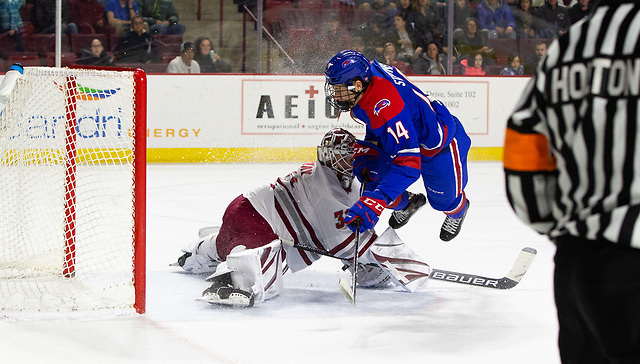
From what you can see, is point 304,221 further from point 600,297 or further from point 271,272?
point 600,297

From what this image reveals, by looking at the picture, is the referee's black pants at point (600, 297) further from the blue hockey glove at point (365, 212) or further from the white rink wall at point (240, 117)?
the white rink wall at point (240, 117)

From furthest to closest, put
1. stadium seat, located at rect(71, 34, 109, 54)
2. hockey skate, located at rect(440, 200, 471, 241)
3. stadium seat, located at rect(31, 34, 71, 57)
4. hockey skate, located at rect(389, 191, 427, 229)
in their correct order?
stadium seat, located at rect(71, 34, 109, 54) → stadium seat, located at rect(31, 34, 71, 57) → hockey skate, located at rect(440, 200, 471, 241) → hockey skate, located at rect(389, 191, 427, 229)

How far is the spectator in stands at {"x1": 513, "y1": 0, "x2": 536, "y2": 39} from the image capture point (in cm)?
814

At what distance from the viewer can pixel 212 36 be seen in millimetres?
7656

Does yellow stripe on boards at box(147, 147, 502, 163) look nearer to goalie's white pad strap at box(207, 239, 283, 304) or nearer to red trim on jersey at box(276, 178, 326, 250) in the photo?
red trim on jersey at box(276, 178, 326, 250)

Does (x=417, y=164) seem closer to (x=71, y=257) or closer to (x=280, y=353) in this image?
(x=280, y=353)

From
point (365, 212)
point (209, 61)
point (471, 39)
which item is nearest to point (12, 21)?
point (209, 61)

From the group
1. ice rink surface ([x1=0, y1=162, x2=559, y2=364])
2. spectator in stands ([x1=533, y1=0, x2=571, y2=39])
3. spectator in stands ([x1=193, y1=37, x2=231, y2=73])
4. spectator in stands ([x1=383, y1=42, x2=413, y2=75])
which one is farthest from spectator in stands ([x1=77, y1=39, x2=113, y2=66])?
spectator in stands ([x1=533, y1=0, x2=571, y2=39])

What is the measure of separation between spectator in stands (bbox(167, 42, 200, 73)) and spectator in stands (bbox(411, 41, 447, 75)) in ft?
7.19

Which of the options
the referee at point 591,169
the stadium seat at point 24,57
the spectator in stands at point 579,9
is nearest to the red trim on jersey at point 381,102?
the referee at point 591,169

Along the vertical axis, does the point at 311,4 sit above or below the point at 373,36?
above

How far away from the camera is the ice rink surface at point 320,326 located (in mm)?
2256

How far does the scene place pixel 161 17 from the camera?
7695 millimetres

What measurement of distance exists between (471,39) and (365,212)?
566cm
